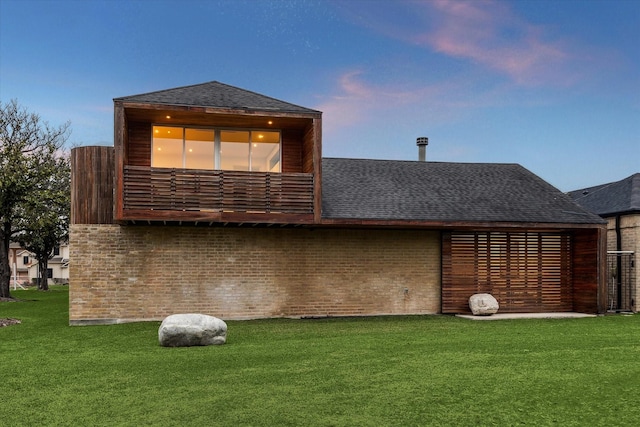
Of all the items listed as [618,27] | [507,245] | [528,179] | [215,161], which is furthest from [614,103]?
[215,161]

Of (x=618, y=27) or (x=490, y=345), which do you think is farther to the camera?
(x=618, y=27)

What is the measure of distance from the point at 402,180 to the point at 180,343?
1070 centimetres

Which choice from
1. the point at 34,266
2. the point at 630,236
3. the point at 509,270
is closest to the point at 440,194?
the point at 509,270

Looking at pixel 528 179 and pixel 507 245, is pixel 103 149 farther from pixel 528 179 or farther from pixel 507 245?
pixel 528 179

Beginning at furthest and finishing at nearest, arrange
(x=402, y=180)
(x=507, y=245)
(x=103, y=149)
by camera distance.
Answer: (x=402, y=180) → (x=507, y=245) → (x=103, y=149)

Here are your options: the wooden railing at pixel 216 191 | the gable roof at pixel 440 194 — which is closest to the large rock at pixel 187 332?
the wooden railing at pixel 216 191

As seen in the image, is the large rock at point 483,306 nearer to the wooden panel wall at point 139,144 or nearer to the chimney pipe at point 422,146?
the chimney pipe at point 422,146

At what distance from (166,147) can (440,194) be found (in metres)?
8.98

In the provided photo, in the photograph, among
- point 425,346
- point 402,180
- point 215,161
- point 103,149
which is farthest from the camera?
point 402,180

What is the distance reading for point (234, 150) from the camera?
1551 centimetres

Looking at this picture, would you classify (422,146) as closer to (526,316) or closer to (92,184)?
(526,316)

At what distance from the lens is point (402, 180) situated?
1839 centimetres

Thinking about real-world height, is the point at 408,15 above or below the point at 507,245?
above

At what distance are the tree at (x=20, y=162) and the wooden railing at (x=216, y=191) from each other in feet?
51.6
